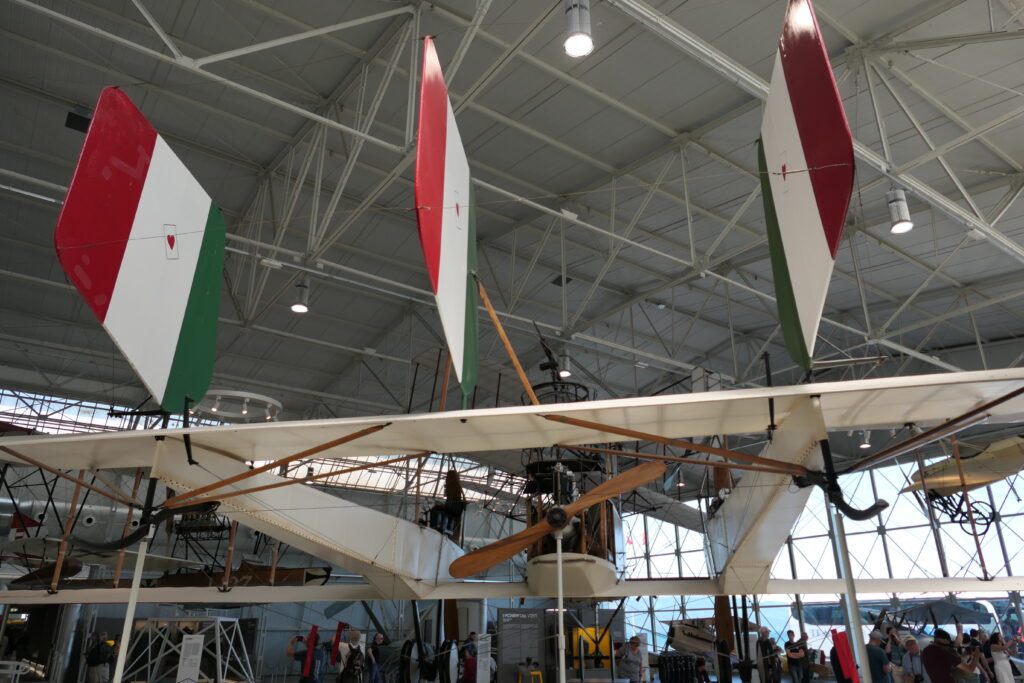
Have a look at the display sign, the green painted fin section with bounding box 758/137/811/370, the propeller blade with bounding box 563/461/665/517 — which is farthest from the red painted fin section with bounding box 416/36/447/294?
the display sign

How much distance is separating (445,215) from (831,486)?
2600 mm

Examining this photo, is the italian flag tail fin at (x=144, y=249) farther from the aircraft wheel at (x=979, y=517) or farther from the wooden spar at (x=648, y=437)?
the aircraft wheel at (x=979, y=517)

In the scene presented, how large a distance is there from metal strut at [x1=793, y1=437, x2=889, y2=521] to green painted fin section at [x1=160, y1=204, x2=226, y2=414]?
3.81 m

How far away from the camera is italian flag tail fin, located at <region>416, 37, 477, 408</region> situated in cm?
351

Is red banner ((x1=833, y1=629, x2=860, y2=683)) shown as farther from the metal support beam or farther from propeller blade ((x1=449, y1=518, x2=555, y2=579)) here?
the metal support beam

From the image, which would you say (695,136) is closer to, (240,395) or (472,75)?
(472,75)

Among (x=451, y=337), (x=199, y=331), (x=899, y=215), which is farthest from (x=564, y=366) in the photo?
(x=451, y=337)

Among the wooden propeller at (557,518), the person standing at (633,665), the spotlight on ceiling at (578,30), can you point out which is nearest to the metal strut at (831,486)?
→ the wooden propeller at (557,518)

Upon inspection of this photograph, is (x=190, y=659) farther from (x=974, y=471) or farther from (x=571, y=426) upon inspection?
(x=974, y=471)

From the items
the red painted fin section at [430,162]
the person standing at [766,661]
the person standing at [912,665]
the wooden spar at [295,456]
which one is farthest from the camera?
the person standing at [766,661]

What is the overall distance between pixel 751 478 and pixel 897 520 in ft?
67.0

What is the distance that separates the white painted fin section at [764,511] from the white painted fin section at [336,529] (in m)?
4.03

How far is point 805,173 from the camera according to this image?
3225 mm

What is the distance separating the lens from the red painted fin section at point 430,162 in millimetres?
3424
